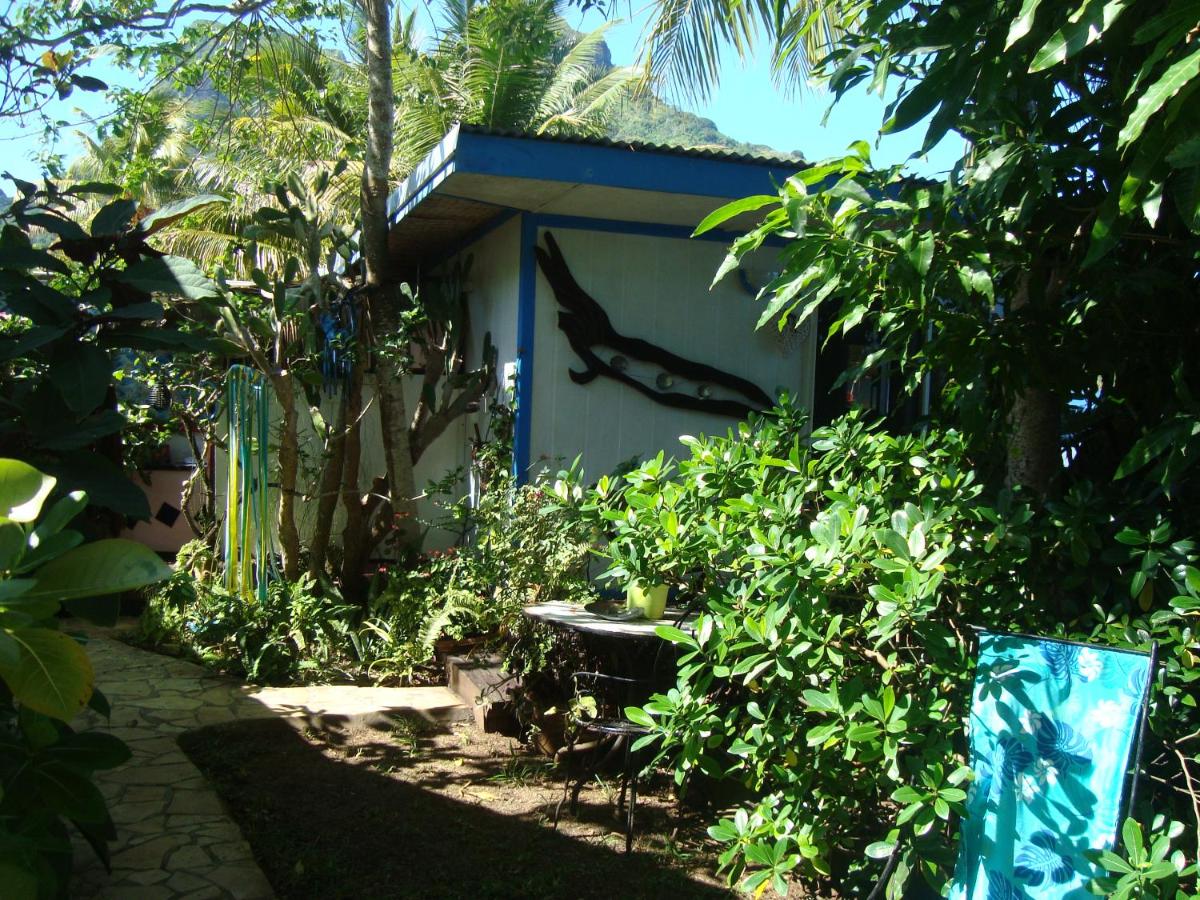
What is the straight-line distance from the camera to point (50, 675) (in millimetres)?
2234

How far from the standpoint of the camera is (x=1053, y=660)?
2516mm

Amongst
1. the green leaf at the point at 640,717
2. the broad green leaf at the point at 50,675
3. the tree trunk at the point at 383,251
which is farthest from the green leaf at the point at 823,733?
the tree trunk at the point at 383,251

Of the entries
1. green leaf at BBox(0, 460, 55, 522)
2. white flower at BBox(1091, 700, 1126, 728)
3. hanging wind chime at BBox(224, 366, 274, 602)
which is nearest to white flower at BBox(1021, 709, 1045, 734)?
white flower at BBox(1091, 700, 1126, 728)

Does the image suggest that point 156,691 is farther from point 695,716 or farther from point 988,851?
point 988,851

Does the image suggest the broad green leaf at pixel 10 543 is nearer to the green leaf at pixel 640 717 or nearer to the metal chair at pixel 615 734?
the green leaf at pixel 640 717

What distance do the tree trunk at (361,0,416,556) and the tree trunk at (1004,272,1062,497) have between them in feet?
16.0

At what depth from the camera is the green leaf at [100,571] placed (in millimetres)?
2240

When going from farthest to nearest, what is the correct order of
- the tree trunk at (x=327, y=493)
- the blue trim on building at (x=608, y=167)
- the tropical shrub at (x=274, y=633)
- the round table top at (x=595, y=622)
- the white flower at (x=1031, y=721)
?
the tree trunk at (x=327, y=493)
the tropical shrub at (x=274, y=633)
the blue trim on building at (x=608, y=167)
the round table top at (x=595, y=622)
the white flower at (x=1031, y=721)

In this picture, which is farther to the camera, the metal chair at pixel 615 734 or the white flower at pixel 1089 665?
the metal chair at pixel 615 734

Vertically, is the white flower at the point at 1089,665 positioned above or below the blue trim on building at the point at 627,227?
below

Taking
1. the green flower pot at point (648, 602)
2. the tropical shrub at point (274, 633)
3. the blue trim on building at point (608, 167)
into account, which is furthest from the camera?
the tropical shrub at point (274, 633)

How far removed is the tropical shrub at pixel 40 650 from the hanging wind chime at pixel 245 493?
4192 millimetres

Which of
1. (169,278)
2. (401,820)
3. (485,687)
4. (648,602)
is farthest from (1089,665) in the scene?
(485,687)

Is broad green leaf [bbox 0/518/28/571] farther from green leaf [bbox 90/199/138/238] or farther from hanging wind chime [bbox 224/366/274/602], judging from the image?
hanging wind chime [bbox 224/366/274/602]
